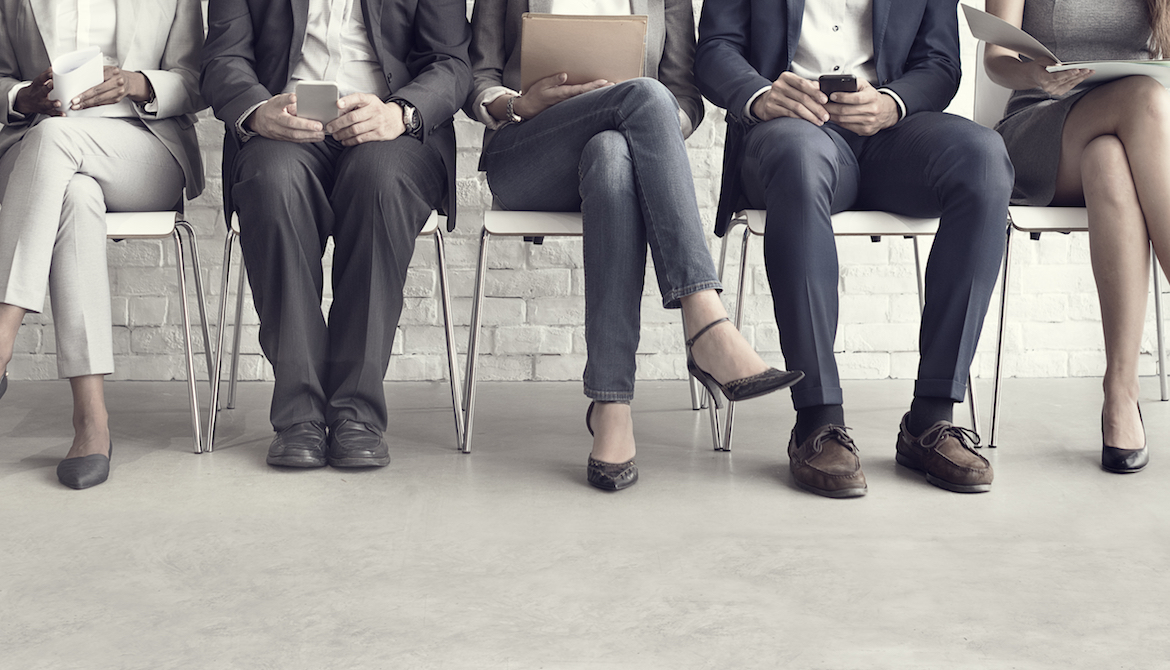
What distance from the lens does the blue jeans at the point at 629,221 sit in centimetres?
166

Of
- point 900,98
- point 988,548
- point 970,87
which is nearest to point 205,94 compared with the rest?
point 900,98

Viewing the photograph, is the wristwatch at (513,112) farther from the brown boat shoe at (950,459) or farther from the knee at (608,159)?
the brown boat shoe at (950,459)

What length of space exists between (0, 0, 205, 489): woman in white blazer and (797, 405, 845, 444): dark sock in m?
1.25

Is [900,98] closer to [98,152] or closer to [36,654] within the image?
[98,152]

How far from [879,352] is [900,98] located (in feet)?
3.60

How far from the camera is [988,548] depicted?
4.52ft

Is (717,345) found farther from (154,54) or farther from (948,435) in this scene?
(154,54)

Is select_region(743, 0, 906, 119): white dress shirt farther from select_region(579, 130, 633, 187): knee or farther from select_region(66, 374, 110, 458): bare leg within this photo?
select_region(66, 374, 110, 458): bare leg

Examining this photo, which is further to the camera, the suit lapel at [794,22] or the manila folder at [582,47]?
the suit lapel at [794,22]

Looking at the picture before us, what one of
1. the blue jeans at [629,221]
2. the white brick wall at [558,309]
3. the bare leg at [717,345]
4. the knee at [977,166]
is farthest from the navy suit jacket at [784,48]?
the white brick wall at [558,309]

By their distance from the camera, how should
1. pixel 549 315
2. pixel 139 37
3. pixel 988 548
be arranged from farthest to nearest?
pixel 549 315, pixel 139 37, pixel 988 548

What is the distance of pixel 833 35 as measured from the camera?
204 cm

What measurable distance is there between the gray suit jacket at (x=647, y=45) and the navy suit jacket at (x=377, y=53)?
47 mm

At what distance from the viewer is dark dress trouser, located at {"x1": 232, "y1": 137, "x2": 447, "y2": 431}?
1.81 metres
